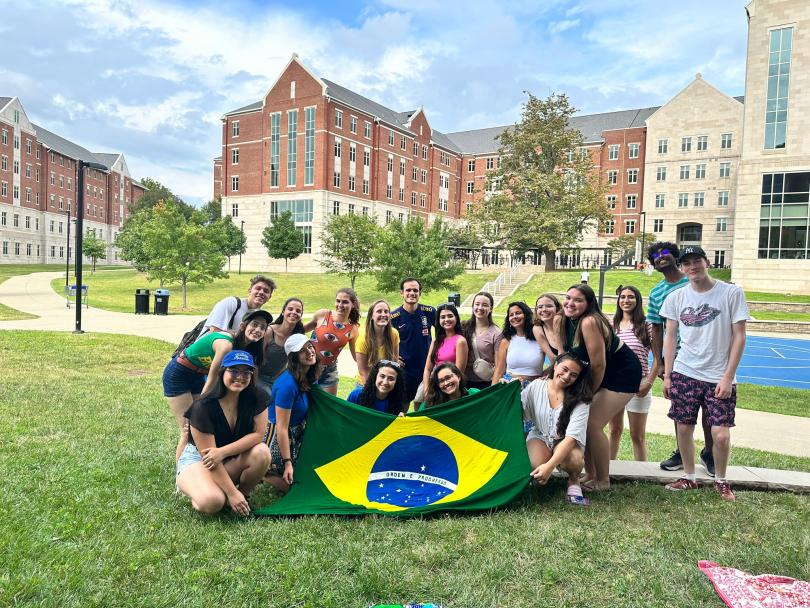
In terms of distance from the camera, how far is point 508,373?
19.6ft

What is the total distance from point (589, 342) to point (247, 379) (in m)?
3.00

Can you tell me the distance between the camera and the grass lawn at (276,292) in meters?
33.9

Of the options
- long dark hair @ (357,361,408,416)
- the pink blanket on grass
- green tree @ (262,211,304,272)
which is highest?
green tree @ (262,211,304,272)

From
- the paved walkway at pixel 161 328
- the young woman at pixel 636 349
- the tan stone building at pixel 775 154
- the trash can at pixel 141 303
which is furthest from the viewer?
the tan stone building at pixel 775 154

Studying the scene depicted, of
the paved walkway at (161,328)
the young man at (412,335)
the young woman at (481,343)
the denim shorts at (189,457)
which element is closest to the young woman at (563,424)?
the young woman at (481,343)

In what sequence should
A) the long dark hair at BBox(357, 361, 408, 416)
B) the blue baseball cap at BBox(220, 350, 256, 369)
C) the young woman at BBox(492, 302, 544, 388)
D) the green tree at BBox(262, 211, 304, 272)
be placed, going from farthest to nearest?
the green tree at BBox(262, 211, 304, 272), the young woman at BBox(492, 302, 544, 388), the long dark hair at BBox(357, 361, 408, 416), the blue baseball cap at BBox(220, 350, 256, 369)

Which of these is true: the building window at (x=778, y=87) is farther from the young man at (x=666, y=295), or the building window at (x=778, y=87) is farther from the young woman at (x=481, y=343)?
the young woman at (x=481, y=343)

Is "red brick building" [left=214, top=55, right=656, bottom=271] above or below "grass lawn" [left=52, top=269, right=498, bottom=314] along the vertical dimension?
above

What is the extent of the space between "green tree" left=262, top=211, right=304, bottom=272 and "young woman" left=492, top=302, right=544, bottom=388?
1886 inches

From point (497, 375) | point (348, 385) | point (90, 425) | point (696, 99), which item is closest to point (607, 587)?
point (497, 375)

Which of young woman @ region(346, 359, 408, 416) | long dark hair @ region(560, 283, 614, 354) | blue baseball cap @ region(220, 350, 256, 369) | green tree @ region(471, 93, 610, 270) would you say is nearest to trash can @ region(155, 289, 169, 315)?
young woman @ region(346, 359, 408, 416)

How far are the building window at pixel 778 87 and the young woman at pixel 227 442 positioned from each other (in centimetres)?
4392

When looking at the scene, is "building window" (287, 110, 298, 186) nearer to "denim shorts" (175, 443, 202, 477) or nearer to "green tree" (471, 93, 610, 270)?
"green tree" (471, 93, 610, 270)

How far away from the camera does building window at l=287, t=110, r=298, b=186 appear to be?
5725cm
